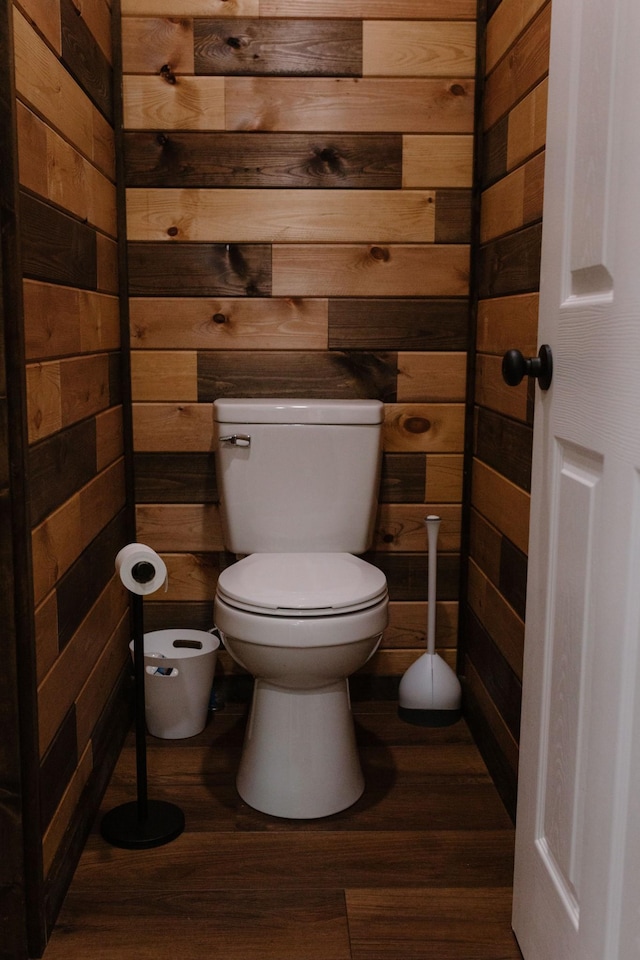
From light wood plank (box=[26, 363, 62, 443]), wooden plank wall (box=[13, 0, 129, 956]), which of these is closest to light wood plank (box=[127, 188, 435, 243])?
wooden plank wall (box=[13, 0, 129, 956])

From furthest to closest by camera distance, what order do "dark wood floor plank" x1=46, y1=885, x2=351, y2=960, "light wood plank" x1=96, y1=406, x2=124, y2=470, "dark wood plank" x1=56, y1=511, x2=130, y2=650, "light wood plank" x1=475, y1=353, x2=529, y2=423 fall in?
"light wood plank" x1=96, y1=406, x2=124, y2=470 → "light wood plank" x1=475, y1=353, x2=529, y2=423 → "dark wood plank" x1=56, y1=511, x2=130, y2=650 → "dark wood floor plank" x1=46, y1=885, x2=351, y2=960

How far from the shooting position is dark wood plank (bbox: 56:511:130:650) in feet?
5.83

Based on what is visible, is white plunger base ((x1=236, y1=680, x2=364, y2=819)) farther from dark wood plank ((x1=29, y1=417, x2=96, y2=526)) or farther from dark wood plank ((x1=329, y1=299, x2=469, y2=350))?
dark wood plank ((x1=329, y1=299, x2=469, y2=350))

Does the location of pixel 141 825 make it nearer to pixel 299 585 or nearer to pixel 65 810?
pixel 65 810

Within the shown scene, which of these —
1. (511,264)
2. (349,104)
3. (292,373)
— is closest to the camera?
(511,264)

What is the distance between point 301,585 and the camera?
1.99 m

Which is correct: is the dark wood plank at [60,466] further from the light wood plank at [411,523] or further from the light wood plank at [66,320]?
the light wood plank at [411,523]

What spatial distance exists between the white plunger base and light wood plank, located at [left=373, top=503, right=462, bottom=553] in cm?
61

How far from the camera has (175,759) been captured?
2309 millimetres

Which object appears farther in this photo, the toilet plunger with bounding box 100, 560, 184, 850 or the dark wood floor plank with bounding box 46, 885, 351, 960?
the toilet plunger with bounding box 100, 560, 184, 850

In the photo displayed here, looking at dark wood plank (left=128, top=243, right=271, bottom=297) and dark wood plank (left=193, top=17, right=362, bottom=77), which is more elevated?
dark wood plank (left=193, top=17, right=362, bottom=77)

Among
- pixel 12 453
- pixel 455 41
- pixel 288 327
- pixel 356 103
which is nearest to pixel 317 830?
pixel 12 453

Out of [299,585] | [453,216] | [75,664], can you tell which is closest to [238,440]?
[299,585]

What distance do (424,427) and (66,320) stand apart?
1091 millimetres
